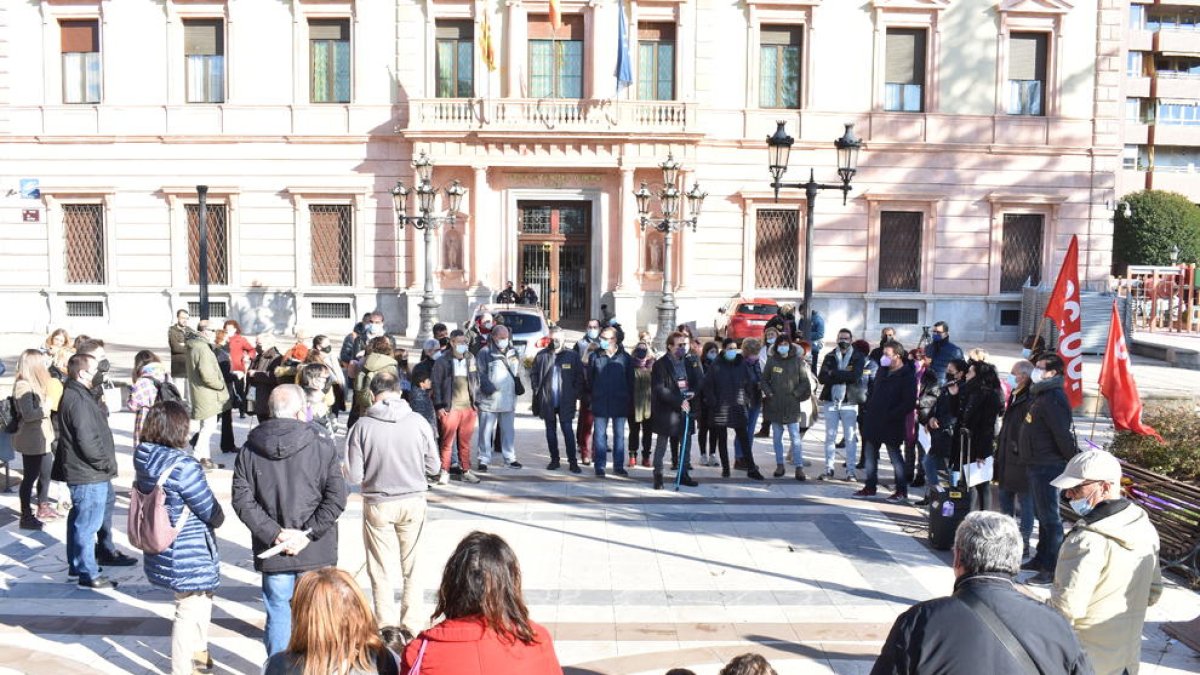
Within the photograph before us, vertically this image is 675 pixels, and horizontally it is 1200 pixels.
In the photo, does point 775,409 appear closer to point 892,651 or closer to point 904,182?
point 892,651

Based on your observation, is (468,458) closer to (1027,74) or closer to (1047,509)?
(1047,509)

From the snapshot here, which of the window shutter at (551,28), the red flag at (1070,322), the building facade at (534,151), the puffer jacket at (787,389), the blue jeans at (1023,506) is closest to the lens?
the blue jeans at (1023,506)

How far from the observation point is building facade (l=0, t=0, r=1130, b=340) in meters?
28.1

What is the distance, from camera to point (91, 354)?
8.42 m

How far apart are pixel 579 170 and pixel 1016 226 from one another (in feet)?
41.7

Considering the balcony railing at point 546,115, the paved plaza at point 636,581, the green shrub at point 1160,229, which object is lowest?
the paved plaza at point 636,581

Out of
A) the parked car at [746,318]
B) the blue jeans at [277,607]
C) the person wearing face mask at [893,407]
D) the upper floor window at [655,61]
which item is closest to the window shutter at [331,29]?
the upper floor window at [655,61]

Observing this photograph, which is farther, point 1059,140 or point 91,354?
point 1059,140

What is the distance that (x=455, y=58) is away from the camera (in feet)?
93.2

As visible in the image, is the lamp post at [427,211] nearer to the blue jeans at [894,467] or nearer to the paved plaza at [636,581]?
the paved plaza at [636,581]

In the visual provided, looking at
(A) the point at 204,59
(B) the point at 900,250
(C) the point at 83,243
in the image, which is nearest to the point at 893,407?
(B) the point at 900,250

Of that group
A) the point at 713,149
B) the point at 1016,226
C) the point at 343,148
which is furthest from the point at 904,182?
the point at 343,148

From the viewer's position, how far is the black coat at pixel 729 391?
40.0 feet

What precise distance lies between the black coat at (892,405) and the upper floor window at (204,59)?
75.8 feet
